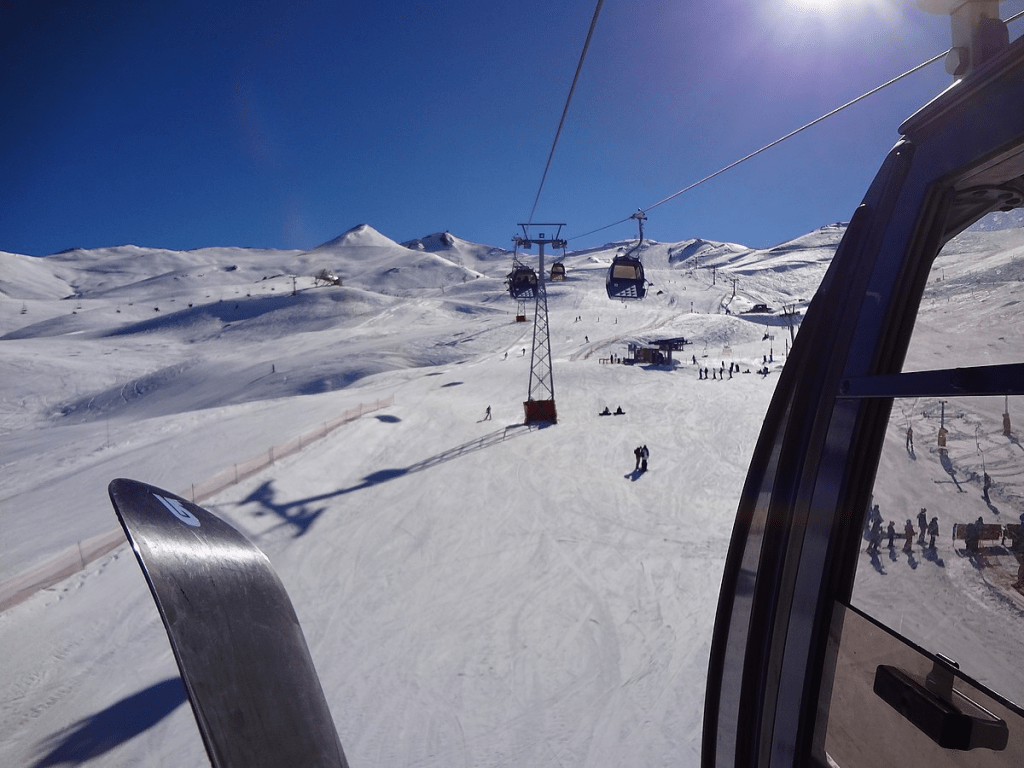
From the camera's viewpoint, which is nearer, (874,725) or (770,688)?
(874,725)

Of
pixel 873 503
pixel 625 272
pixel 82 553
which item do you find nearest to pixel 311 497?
pixel 82 553

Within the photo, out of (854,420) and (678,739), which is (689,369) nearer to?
(678,739)

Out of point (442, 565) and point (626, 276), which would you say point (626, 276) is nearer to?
point (626, 276)

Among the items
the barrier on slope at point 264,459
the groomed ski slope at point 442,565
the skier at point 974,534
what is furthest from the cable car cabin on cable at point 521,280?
the skier at point 974,534

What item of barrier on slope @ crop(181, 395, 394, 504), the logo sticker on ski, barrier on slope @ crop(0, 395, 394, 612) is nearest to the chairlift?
barrier on slope @ crop(181, 395, 394, 504)

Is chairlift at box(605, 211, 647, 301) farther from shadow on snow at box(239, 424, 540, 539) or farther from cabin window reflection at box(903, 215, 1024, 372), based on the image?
cabin window reflection at box(903, 215, 1024, 372)

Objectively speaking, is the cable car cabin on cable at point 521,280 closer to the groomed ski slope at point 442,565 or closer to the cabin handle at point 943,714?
the groomed ski slope at point 442,565

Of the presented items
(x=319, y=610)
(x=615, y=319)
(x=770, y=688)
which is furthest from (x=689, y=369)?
(x=770, y=688)
